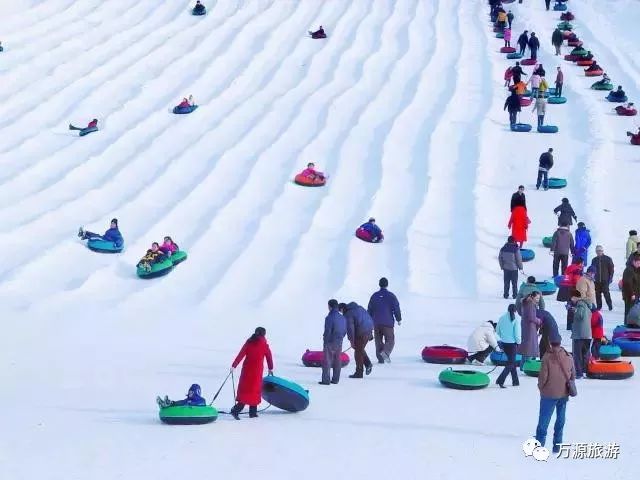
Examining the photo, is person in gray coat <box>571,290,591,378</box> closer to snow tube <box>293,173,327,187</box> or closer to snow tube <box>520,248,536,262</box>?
snow tube <box>520,248,536,262</box>

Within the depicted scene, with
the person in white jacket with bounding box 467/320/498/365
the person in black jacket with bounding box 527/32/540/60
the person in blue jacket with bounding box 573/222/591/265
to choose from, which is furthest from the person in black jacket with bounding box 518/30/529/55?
the person in white jacket with bounding box 467/320/498/365

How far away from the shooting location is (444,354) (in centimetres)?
1600

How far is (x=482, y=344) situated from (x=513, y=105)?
47.1 ft

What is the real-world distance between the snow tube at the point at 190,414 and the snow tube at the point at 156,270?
8.96 meters

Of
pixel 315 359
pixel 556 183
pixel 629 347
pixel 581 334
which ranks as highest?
pixel 556 183

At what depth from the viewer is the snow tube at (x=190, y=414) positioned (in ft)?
41.8

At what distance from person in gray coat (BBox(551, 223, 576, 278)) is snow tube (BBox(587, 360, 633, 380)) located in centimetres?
559

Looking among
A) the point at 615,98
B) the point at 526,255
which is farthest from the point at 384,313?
the point at 615,98

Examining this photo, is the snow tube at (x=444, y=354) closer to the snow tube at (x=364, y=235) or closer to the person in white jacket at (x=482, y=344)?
the person in white jacket at (x=482, y=344)

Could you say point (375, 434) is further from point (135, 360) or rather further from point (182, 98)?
point (182, 98)

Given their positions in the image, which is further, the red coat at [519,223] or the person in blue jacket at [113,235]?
the person in blue jacket at [113,235]

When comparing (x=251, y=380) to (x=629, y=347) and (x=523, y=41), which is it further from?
(x=523, y=41)

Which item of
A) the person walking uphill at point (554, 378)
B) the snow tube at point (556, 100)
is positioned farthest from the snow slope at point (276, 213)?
the person walking uphill at point (554, 378)

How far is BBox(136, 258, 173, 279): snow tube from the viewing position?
2162cm
